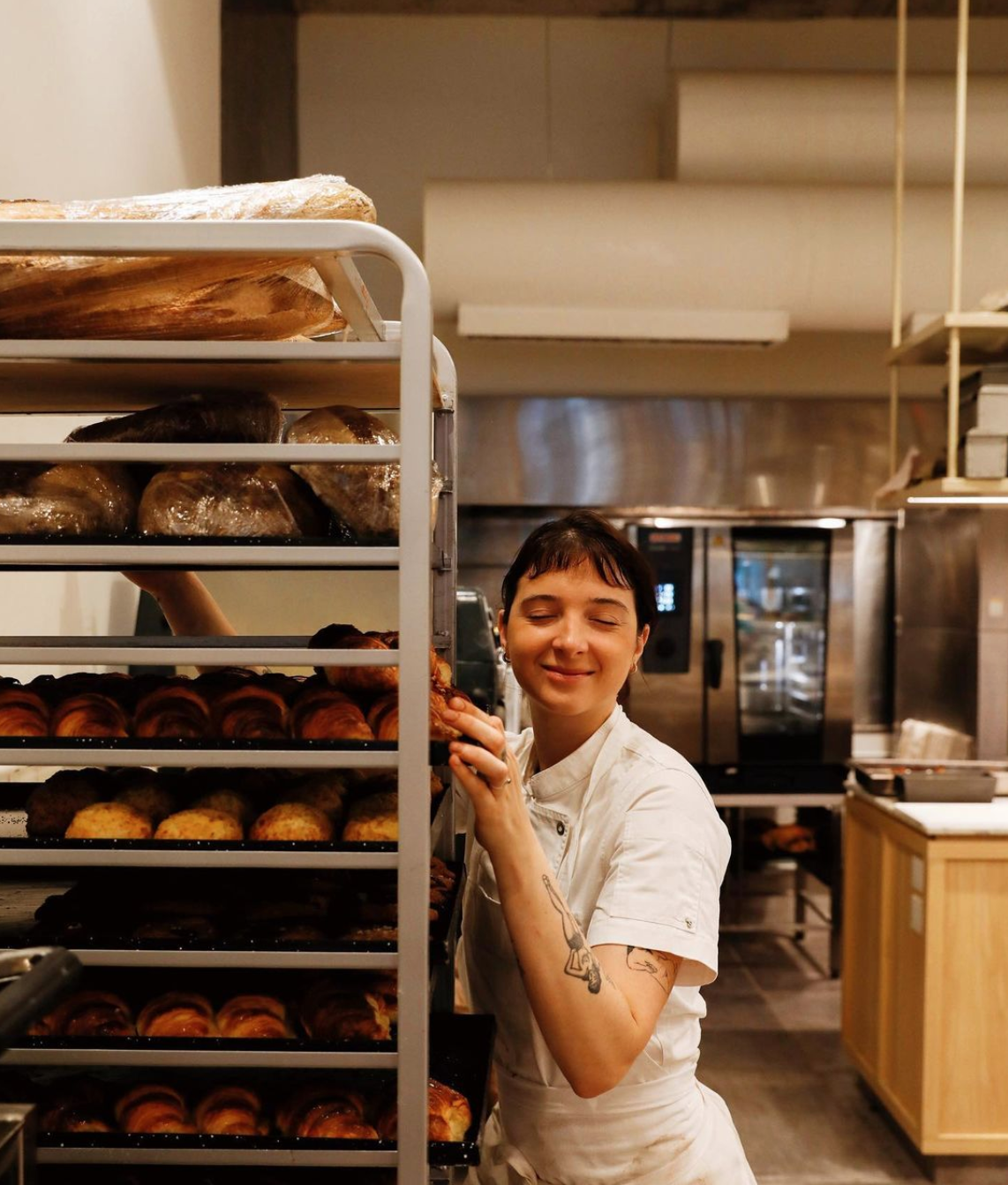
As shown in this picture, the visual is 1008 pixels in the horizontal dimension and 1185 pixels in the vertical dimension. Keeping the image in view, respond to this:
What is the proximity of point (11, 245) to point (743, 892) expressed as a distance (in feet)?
17.1

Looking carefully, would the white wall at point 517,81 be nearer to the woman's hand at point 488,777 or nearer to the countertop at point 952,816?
the countertop at point 952,816

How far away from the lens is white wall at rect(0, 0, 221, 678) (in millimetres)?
1800

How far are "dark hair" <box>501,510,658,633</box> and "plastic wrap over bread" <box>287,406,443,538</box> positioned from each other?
0.85ft

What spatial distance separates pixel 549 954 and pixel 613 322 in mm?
3510

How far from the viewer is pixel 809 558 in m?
5.16

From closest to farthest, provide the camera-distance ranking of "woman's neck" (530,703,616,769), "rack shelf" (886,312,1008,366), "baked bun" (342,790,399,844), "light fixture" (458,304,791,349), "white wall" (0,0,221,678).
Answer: "baked bun" (342,790,399,844), "woman's neck" (530,703,616,769), "white wall" (0,0,221,678), "rack shelf" (886,312,1008,366), "light fixture" (458,304,791,349)

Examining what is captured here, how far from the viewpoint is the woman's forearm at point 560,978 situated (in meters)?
1.06

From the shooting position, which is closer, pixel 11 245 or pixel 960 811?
pixel 11 245

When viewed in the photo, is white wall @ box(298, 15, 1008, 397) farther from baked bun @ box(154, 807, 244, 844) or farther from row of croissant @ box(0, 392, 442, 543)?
baked bun @ box(154, 807, 244, 844)

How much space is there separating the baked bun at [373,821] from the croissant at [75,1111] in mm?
372

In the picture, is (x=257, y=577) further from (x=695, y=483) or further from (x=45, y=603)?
(x=695, y=483)

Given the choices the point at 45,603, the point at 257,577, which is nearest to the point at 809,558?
the point at 257,577

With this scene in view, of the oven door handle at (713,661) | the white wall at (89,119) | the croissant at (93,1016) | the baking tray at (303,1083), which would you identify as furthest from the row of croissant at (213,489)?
the oven door handle at (713,661)

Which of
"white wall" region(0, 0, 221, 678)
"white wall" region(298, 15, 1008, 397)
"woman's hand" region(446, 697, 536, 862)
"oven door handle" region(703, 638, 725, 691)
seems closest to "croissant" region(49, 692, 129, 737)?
"woman's hand" region(446, 697, 536, 862)
